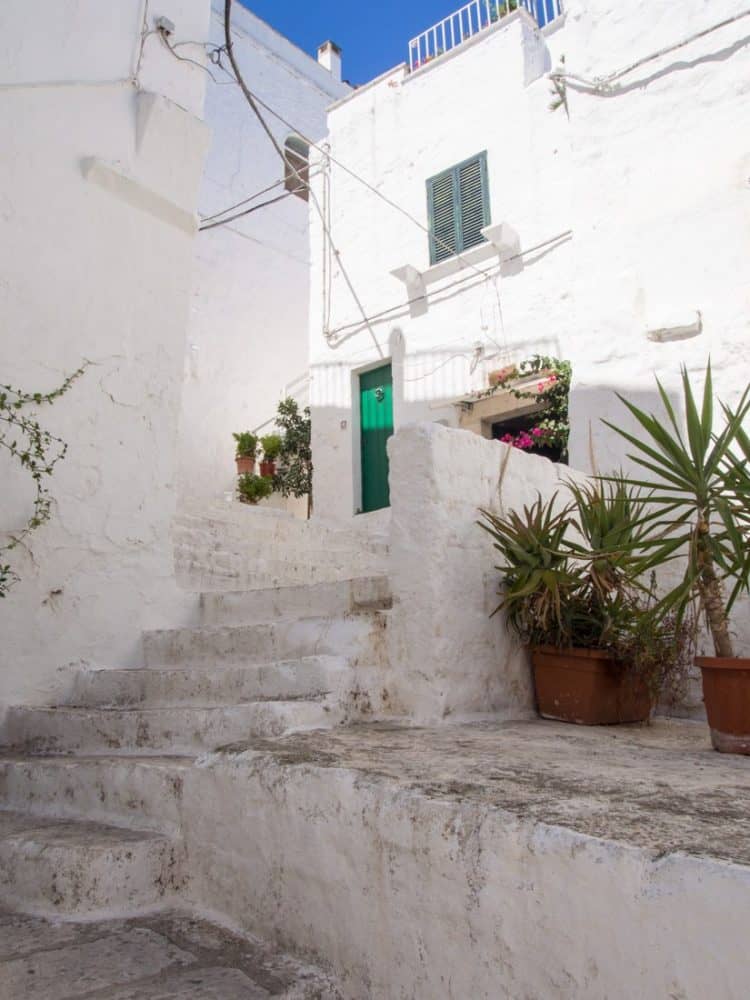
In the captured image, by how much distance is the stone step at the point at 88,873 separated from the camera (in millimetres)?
2145

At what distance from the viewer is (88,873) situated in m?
2.15

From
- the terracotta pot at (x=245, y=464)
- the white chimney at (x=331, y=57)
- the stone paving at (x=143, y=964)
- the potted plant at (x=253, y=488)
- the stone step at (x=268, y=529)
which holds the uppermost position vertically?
the white chimney at (x=331, y=57)

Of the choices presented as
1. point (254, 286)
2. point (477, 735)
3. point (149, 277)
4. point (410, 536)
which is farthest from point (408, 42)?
point (477, 735)

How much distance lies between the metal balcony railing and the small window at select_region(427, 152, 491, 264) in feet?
5.43

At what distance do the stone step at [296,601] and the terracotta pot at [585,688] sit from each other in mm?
785

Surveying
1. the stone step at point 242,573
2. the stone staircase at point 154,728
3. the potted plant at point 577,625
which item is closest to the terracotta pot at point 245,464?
the stone step at point 242,573

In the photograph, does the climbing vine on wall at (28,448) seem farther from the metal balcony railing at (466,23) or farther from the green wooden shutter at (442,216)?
the metal balcony railing at (466,23)

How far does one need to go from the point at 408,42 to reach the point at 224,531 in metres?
8.21

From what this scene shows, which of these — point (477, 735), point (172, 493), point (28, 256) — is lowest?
point (477, 735)

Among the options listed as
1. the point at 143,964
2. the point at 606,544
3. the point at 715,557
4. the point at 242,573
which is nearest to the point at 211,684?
the point at 143,964

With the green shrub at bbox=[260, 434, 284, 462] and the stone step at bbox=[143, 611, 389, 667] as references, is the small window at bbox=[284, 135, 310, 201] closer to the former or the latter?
the green shrub at bbox=[260, 434, 284, 462]

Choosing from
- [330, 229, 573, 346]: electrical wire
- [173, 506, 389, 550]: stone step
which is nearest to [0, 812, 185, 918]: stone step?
[173, 506, 389, 550]: stone step

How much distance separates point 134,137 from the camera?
4422mm

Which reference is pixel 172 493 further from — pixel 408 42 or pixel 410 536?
pixel 408 42
